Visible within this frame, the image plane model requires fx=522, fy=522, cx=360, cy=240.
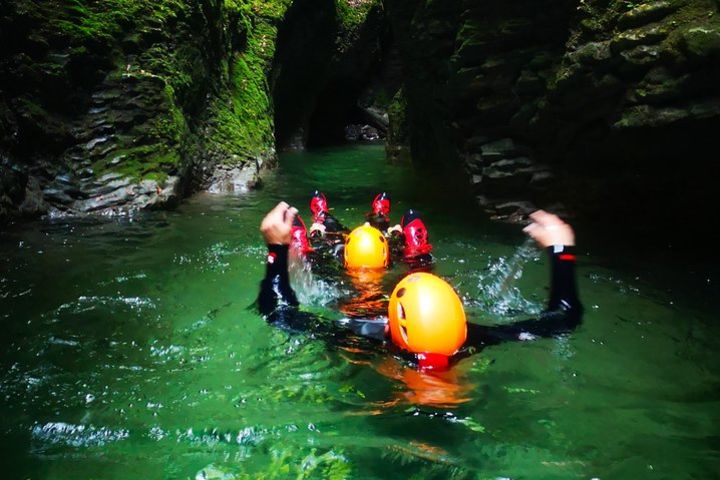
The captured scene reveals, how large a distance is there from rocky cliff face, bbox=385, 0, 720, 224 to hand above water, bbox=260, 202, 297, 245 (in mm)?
4117

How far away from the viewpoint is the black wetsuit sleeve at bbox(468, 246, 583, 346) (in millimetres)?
3965

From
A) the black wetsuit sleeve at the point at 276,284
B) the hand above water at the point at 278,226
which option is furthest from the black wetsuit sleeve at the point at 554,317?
the hand above water at the point at 278,226

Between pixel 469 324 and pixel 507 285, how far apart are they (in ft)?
7.00

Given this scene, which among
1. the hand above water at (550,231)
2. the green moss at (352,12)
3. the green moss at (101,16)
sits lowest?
the hand above water at (550,231)

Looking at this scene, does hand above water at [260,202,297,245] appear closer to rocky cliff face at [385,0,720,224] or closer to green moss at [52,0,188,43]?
rocky cliff face at [385,0,720,224]

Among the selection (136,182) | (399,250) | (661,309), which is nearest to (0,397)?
(399,250)

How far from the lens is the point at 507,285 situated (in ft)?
20.1

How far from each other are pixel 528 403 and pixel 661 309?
251 centimetres

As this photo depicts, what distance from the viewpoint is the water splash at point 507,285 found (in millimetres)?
5316

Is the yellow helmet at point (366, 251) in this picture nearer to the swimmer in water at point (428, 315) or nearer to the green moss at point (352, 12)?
the swimmer in water at point (428, 315)

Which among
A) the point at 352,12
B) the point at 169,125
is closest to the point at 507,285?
the point at 169,125

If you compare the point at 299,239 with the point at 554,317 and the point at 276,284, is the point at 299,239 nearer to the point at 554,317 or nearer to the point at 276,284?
the point at 276,284

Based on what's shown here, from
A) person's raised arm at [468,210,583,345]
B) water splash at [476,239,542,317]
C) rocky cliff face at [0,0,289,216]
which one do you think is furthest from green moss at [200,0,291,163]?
person's raised arm at [468,210,583,345]

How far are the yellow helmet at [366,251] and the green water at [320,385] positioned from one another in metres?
0.31
